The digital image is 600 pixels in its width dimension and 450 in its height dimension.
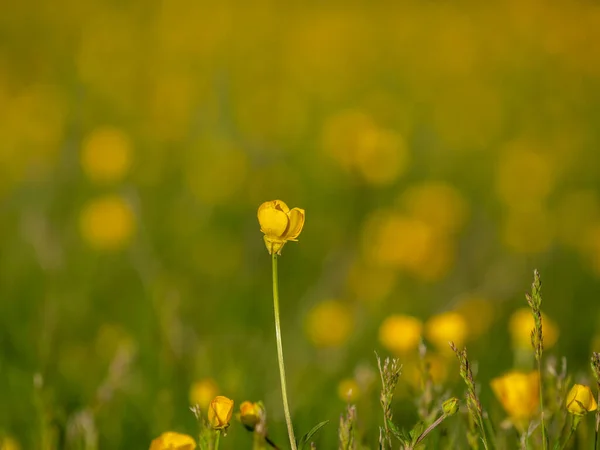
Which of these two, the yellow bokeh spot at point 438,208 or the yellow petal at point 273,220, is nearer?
the yellow petal at point 273,220

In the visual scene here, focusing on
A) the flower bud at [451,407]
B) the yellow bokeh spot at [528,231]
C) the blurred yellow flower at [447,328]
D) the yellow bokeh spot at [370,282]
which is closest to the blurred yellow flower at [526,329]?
the blurred yellow flower at [447,328]

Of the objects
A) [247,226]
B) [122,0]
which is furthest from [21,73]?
[247,226]

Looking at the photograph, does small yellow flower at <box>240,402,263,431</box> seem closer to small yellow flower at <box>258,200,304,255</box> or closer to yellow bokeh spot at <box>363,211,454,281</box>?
small yellow flower at <box>258,200,304,255</box>

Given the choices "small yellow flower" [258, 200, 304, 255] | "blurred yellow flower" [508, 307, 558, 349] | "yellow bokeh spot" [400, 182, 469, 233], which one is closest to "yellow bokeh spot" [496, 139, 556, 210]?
"yellow bokeh spot" [400, 182, 469, 233]

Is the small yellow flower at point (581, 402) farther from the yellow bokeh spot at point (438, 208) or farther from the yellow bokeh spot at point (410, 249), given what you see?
the yellow bokeh spot at point (438, 208)

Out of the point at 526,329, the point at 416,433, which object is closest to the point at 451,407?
the point at 416,433

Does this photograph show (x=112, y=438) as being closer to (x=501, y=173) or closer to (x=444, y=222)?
(x=444, y=222)
